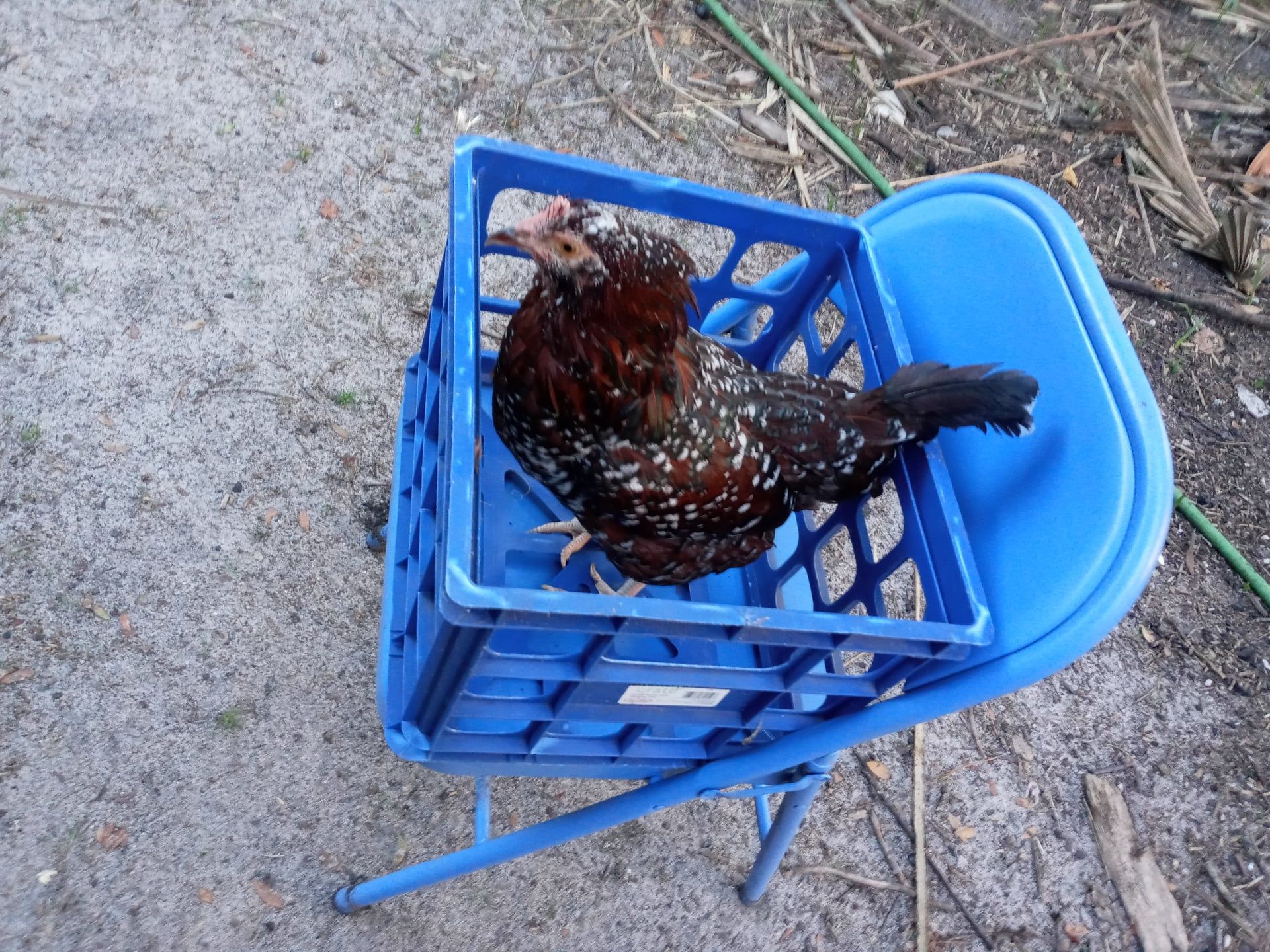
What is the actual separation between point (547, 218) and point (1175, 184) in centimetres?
301

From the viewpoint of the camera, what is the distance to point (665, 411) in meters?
1.42

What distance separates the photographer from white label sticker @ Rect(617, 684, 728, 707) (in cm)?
117

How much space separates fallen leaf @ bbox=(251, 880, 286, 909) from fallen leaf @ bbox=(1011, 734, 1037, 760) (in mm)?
1781

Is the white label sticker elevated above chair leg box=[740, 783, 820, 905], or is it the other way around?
the white label sticker

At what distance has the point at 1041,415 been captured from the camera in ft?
4.00

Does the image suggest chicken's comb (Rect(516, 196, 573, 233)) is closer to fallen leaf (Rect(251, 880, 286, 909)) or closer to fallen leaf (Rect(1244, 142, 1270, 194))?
fallen leaf (Rect(251, 880, 286, 909))

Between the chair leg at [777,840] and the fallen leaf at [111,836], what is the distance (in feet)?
4.22

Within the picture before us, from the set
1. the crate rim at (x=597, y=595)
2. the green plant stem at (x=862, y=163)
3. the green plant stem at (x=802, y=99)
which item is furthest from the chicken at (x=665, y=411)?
the green plant stem at (x=802, y=99)

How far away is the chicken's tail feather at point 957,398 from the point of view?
1211 mm

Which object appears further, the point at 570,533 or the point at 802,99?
the point at 802,99

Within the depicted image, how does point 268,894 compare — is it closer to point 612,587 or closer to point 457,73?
point 612,587

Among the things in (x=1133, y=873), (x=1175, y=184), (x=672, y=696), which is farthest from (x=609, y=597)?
(x=1175, y=184)

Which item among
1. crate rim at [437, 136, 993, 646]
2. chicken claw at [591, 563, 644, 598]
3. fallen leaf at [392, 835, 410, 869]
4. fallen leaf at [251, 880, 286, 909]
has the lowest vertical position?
fallen leaf at [251, 880, 286, 909]

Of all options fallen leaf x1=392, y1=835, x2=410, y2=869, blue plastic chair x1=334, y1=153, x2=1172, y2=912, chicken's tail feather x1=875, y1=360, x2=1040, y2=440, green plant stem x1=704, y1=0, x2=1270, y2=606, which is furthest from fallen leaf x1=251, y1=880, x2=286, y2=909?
green plant stem x1=704, y1=0, x2=1270, y2=606
